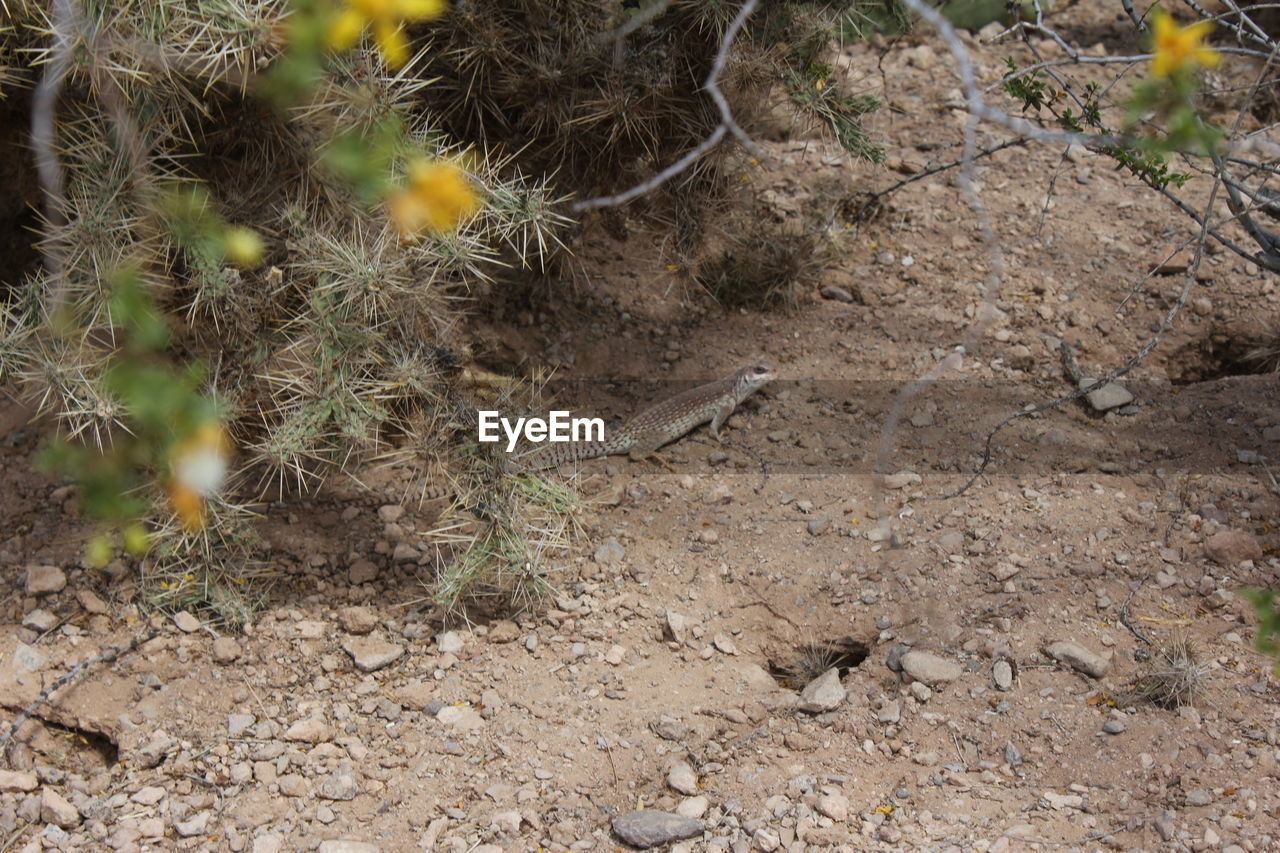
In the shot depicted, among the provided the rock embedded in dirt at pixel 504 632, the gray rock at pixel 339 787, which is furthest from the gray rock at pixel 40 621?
the rock embedded in dirt at pixel 504 632

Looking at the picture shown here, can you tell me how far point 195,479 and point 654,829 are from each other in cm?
181

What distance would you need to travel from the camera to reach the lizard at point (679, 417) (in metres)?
4.57

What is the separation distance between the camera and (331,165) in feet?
11.3

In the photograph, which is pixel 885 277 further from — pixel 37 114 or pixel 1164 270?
pixel 37 114

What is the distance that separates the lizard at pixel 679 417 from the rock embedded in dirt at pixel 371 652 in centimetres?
126

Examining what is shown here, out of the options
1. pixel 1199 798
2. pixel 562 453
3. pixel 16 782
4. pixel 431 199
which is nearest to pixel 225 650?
pixel 16 782

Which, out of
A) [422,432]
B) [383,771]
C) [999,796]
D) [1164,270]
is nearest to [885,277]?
[1164,270]

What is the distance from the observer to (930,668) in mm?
3262

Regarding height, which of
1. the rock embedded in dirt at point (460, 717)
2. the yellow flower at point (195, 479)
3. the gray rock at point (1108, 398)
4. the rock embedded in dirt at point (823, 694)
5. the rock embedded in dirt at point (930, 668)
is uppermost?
the yellow flower at point (195, 479)

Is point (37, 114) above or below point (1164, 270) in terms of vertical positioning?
above

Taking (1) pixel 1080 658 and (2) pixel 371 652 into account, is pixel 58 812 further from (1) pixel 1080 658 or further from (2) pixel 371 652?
(1) pixel 1080 658

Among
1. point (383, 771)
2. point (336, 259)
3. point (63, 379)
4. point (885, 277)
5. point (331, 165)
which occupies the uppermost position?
point (331, 165)

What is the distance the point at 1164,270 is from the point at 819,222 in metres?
1.63

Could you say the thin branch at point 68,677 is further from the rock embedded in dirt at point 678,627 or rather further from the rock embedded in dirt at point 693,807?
the rock embedded in dirt at point 693,807
